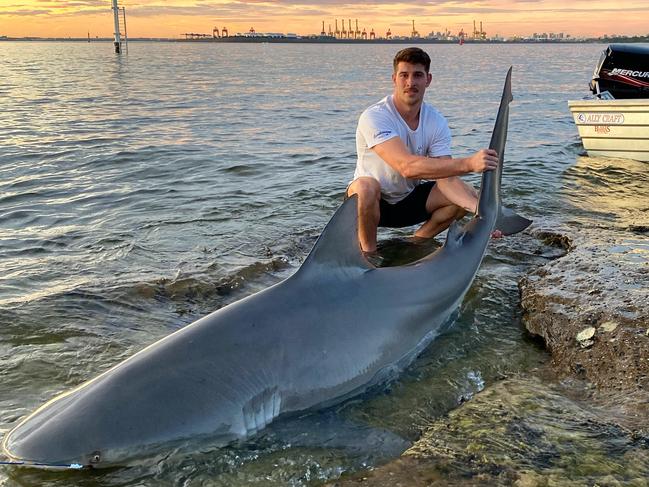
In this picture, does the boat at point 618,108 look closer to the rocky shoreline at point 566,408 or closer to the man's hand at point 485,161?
the rocky shoreline at point 566,408

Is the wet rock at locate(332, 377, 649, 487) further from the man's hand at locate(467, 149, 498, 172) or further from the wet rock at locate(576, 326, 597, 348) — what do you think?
the man's hand at locate(467, 149, 498, 172)

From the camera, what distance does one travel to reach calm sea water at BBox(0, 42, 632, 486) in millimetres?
2943

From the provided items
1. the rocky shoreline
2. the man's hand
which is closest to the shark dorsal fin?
the rocky shoreline

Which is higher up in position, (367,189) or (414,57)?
(414,57)

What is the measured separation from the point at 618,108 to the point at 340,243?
7651mm

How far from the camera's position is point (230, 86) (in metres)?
29.4

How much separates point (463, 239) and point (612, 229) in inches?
112

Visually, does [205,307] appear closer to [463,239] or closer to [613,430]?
[463,239]

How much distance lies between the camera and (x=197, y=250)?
229 inches

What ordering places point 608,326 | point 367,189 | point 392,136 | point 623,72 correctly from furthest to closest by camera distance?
point 623,72, point 367,189, point 392,136, point 608,326

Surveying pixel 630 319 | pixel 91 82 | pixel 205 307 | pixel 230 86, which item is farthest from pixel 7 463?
pixel 91 82

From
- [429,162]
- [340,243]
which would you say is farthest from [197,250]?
[340,243]

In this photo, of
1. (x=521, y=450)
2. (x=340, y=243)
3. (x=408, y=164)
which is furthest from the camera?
(x=408, y=164)

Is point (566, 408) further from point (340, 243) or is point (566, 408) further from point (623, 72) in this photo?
point (623, 72)
